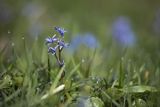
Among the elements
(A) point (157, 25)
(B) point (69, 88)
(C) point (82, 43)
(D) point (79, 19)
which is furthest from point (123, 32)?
(B) point (69, 88)

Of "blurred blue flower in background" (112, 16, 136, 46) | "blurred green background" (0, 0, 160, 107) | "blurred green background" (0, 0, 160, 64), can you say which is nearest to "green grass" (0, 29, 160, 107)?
"blurred green background" (0, 0, 160, 107)

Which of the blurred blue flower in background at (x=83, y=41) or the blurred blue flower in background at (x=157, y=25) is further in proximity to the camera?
the blurred blue flower in background at (x=157, y=25)

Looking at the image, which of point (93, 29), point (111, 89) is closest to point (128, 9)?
point (93, 29)

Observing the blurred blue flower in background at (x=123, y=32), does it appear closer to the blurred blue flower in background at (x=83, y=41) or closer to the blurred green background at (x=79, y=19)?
the blurred green background at (x=79, y=19)

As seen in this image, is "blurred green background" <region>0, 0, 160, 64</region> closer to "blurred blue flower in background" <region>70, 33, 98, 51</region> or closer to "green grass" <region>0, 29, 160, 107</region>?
"blurred blue flower in background" <region>70, 33, 98, 51</region>

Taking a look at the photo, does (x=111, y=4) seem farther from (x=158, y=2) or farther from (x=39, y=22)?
(x=39, y=22)

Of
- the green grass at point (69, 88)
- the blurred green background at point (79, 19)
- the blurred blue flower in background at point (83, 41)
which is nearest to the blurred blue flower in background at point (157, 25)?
the blurred green background at point (79, 19)

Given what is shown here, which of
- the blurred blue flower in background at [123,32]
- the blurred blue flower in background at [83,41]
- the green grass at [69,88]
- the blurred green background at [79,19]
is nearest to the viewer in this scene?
the green grass at [69,88]
